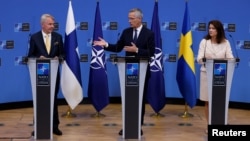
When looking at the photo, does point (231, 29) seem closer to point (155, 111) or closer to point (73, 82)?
point (155, 111)

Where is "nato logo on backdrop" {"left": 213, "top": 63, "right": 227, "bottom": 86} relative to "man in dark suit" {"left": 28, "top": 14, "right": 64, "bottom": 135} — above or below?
below

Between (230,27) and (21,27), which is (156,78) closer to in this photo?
(230,27)

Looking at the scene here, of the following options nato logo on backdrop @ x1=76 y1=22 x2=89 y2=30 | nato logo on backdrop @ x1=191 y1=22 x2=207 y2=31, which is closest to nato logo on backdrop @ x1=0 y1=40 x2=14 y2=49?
nato logo on backdrop @ x1=76 y1=22 x2=89 y2=30

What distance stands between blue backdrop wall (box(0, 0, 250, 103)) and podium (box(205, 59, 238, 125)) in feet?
8.75

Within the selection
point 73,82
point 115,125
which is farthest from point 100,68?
point 115,125

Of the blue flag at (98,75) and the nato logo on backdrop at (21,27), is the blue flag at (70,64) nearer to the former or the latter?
the blue flag at (98,75)

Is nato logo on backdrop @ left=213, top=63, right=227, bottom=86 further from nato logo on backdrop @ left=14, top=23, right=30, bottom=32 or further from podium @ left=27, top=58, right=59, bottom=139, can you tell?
nato logo on backdrop @ left=14, top=23, right=30, bottom=32

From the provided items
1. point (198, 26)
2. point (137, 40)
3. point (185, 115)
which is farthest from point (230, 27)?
point (137, 40)

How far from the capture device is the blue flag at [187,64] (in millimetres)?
7758

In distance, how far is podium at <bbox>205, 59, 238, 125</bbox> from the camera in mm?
5855

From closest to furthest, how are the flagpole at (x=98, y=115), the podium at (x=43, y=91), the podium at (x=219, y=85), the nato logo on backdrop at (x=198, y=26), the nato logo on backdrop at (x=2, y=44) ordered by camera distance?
the podium at (x=43, y=91) → the podium at (x=219, y=85) → the flagpole at (x=98, y=115) → the nato logo on backdrop at (x=2, y=44) → the nato logo on backdrop at (x=198, y=26)

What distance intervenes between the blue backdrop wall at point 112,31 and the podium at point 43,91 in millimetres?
2672

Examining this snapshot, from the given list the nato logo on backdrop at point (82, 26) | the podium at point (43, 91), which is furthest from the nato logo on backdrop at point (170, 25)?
the podium at point (43, 91)

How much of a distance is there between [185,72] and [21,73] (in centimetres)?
306
